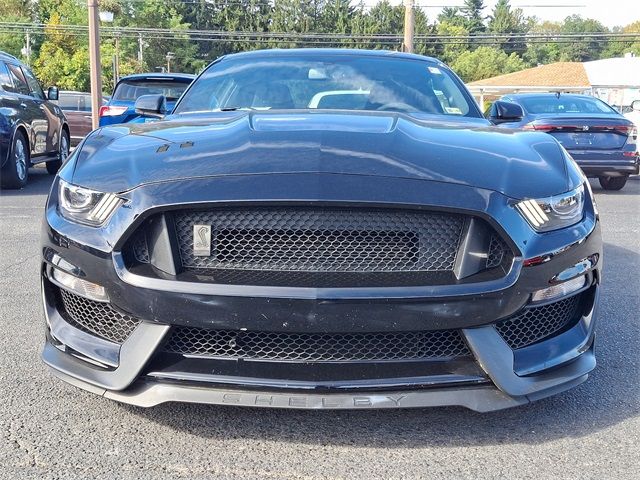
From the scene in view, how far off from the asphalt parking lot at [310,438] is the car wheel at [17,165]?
7051mm

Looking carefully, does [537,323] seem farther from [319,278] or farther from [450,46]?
[450,46]

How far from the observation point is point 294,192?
2.25m

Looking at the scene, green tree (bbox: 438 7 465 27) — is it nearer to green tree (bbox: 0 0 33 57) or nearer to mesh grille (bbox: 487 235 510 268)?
green tree (bbox: 0 0 33 57)

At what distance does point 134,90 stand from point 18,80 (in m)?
1.88

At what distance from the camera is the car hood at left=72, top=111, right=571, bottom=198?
7.73 ft

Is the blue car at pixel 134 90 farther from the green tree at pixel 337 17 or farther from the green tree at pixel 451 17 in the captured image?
the green tree at pixel 451 17

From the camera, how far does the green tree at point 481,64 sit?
8106 cm

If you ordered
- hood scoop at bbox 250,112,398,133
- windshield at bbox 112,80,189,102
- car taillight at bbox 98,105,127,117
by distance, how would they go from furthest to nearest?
windshield at bbox 112,80,189,102, car taillight at bbox 98,105,127,117, hood scoop at bbox 250,112,398,133

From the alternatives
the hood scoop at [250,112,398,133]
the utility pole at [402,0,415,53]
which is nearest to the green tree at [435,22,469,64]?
the utility pole at [402,0,415,53]

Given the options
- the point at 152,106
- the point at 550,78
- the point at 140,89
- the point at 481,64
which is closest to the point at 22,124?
the point at 140,89

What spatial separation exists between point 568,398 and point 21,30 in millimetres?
58414

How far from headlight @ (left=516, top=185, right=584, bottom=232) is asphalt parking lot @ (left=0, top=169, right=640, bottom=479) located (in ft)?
2.42

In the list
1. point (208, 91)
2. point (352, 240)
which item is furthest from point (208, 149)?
point (208, 91)

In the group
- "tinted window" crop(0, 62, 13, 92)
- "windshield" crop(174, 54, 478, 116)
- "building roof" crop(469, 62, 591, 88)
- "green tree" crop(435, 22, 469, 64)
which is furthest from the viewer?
"green tree" crop(435, 22, 469, 64)
